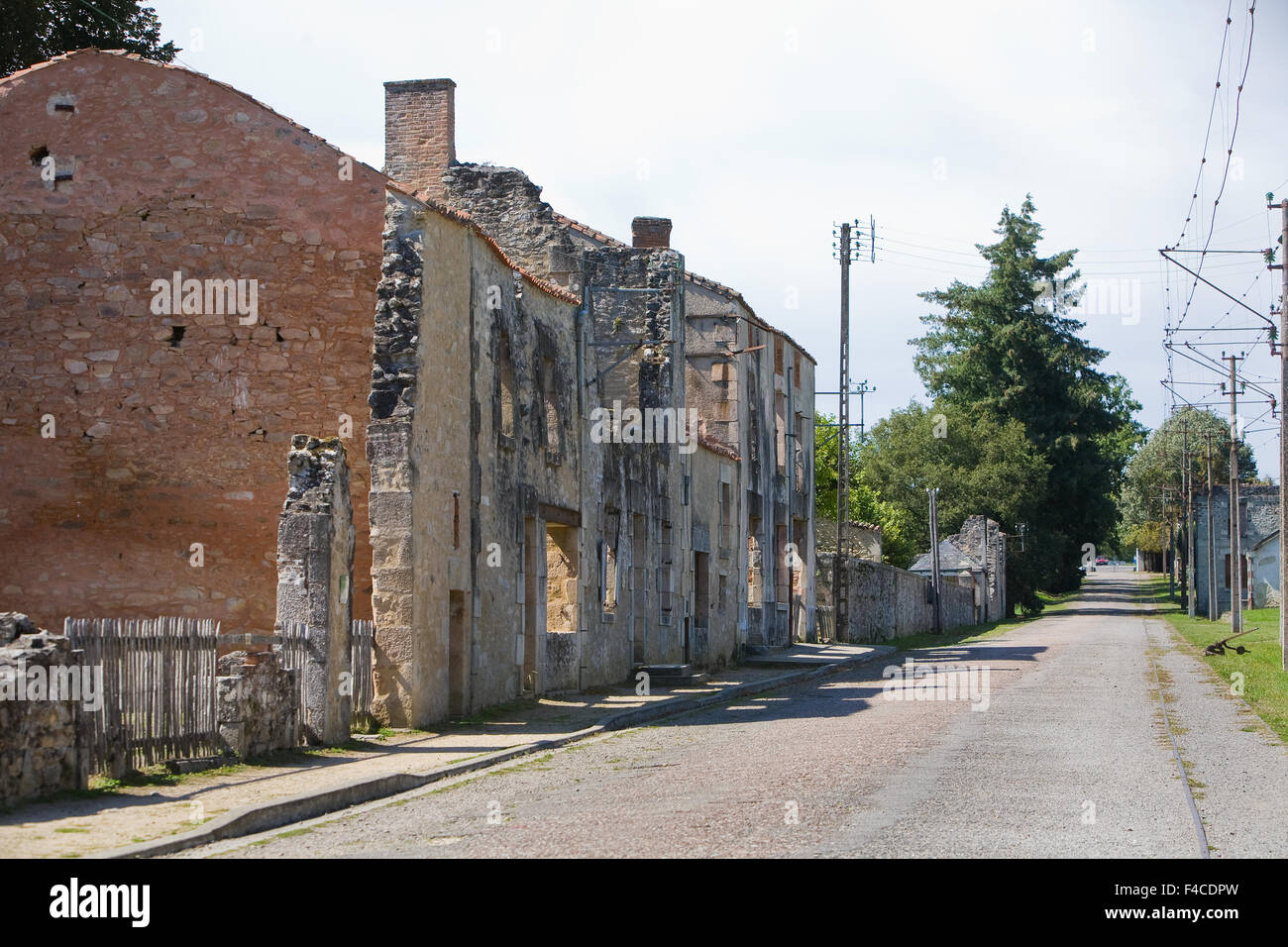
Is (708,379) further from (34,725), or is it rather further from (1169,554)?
(1169,554)

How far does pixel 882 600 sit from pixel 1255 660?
58.3 ft

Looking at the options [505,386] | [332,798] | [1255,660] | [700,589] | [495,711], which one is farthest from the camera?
[700,589]

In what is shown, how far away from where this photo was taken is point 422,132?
25125 millimetres

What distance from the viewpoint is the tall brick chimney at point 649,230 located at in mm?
31922

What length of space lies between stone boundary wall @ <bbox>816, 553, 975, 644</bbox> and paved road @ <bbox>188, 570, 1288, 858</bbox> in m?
22.8

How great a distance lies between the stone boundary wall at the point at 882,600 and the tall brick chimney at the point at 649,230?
14461 mm

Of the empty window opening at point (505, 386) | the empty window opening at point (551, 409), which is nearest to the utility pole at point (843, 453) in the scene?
A: the empty window opening at point (551, 409)

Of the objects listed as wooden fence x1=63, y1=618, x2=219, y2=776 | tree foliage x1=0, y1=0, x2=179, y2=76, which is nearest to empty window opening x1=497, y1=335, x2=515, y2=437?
wooden fence x1=63, y1=618, x2=219, y2=776

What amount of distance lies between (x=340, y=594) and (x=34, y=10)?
577 inches

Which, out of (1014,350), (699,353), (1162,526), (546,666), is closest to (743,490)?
(699,353)

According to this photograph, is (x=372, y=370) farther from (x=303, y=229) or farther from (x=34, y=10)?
(x=34, y=10)

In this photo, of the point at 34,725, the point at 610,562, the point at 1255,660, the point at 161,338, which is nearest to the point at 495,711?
the point at 161,338

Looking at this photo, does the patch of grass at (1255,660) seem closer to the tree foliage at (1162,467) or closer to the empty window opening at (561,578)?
the empty window opening at (561,578)

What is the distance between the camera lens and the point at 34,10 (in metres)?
23.9
